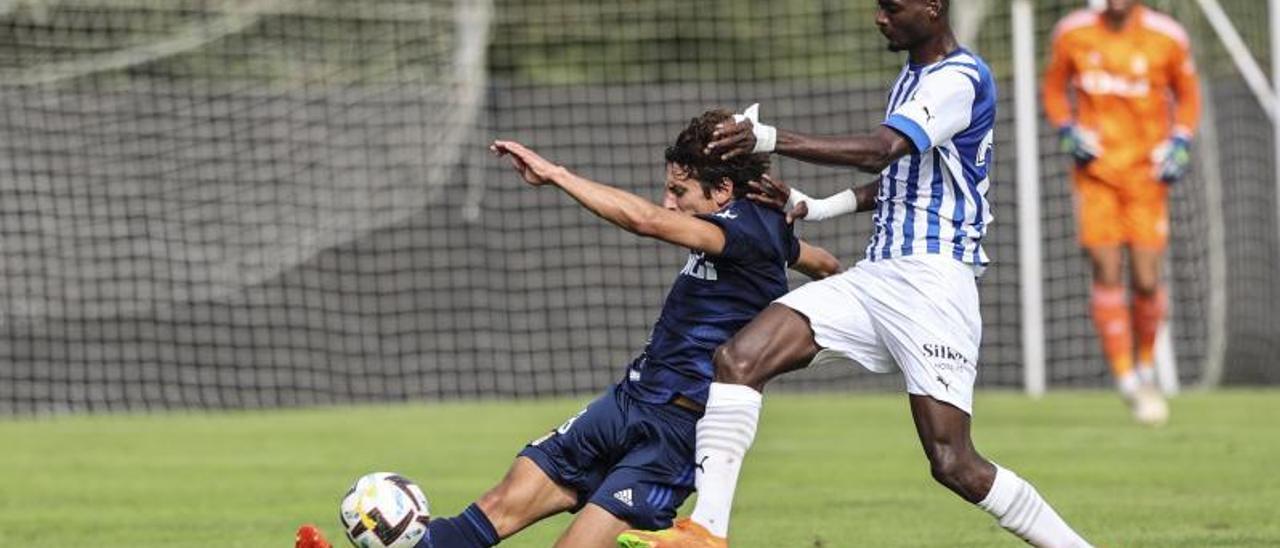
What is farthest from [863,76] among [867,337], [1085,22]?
[867,337]

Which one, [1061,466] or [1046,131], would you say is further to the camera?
[1046,131]

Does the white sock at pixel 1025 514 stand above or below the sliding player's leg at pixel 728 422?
below

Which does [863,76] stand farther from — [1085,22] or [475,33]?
[1085,22]

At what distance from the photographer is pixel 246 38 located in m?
19.6

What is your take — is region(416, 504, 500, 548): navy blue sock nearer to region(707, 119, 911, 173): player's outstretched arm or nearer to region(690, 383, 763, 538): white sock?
region(690, 383, 763, 538): white sock

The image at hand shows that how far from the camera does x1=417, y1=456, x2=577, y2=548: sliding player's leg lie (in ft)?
23.7

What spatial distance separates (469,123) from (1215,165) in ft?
19.0

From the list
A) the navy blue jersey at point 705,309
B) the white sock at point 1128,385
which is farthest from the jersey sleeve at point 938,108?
the white sock at point 1128,385

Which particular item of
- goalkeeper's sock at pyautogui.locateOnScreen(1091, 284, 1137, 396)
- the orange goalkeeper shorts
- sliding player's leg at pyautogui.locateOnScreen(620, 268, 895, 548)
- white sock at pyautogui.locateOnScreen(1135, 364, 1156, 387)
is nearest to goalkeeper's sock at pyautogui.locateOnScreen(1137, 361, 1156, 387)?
white sock at pyautogui.locateOnScreen(1135, 364, 1156, 387)

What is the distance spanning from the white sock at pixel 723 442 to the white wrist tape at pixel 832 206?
0.85 meters

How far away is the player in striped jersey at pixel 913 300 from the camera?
6.87 metres

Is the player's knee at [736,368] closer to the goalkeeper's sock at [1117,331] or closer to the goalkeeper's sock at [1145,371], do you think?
the goalkeeper's sock at [1117,331]

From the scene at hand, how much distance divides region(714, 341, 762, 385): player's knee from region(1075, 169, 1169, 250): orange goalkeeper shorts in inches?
281

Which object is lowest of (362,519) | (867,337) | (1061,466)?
(1061,466)
